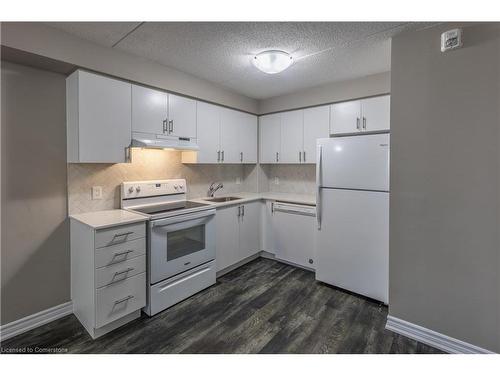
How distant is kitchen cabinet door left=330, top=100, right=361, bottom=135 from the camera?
9.70 feet

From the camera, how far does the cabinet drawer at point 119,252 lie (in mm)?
1899

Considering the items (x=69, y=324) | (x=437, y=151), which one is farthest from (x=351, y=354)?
(x=69, y=324)

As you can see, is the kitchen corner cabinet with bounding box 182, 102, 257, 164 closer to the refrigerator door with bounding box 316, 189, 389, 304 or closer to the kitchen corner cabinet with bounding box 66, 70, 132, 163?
the kitchen corner cabinet with bounding box 66, 70, 132, 163

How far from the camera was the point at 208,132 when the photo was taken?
3121 mm

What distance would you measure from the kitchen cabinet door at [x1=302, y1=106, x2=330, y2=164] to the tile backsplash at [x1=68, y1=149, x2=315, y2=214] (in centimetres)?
40

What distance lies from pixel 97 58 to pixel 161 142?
33.4 inches

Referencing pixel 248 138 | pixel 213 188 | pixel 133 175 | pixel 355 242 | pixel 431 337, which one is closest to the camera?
pixel 431 337

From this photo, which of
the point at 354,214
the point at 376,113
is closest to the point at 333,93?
the point at 376,113

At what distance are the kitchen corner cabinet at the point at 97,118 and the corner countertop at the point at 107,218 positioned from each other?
1.60 feet

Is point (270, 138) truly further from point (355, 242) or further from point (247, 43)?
point (355, 242)

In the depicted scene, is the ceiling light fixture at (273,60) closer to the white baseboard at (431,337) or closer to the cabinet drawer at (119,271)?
the cabinet drawer at (119,271)

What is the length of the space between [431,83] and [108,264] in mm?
2797

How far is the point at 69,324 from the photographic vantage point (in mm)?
2096

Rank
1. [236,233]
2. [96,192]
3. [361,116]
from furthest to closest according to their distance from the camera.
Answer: [236,233], [361,116], [96,192]
